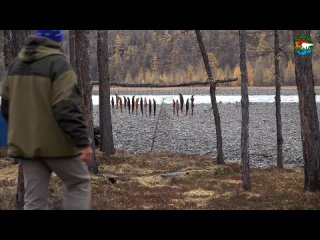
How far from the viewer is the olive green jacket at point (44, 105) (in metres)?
5.01

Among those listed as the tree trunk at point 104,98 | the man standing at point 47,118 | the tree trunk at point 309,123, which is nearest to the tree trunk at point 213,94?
the tree trunk at point 104,98

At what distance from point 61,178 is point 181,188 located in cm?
780

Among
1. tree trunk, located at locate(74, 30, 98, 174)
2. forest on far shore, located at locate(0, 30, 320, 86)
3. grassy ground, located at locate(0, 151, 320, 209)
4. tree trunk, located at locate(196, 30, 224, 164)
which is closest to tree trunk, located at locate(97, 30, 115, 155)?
grassy ground, located at locate(0, 151, 320, 209)

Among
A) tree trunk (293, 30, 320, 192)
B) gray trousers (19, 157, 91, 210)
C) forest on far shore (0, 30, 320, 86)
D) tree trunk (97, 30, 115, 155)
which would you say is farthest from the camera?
forest on far shore (0, 30, 320, 86)

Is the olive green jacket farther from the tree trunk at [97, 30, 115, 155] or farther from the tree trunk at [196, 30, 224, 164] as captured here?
the tree trunk at [97, 30, 115, 155]

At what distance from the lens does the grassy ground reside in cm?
1027

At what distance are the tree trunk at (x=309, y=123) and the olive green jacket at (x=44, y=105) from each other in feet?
25.9

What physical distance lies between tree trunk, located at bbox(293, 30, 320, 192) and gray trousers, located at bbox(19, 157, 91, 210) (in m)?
7.76

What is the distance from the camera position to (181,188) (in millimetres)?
12984

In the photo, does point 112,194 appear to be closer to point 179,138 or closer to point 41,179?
point 41,179

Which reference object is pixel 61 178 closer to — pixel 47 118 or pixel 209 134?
pixel 47 118

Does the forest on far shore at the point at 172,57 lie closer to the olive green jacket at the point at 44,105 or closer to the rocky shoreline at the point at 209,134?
the rocky shoreline at the point at 209,134

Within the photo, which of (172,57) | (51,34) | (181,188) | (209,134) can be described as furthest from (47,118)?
(172,57)
